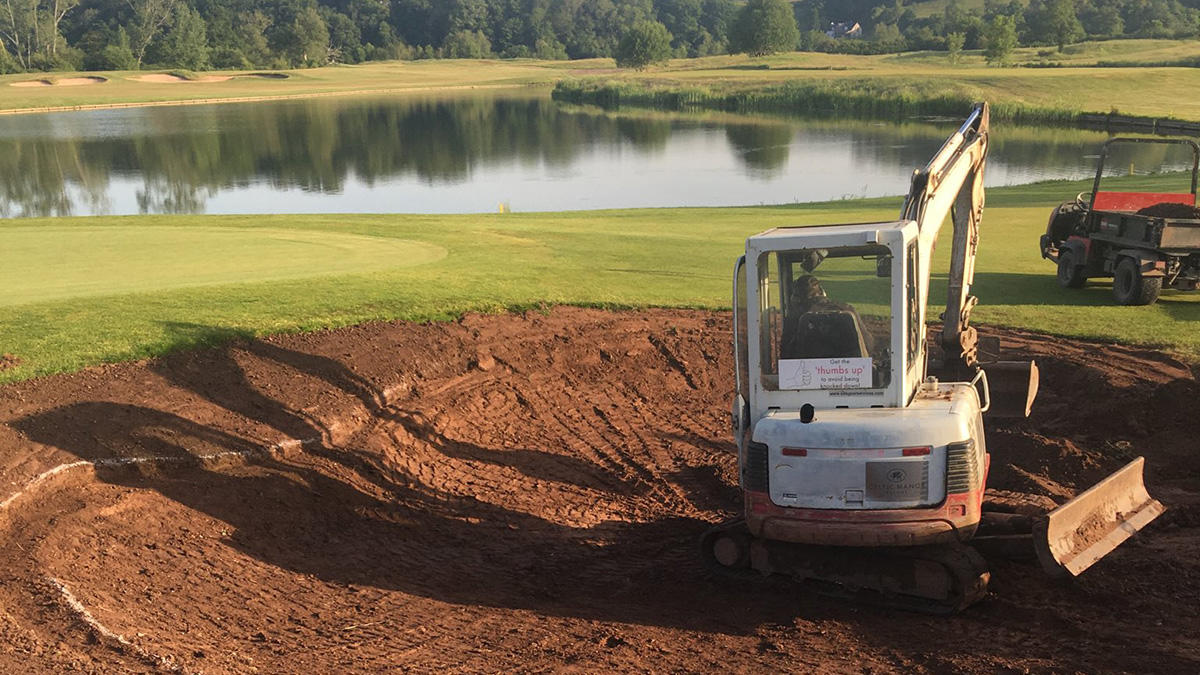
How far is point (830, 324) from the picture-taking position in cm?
712

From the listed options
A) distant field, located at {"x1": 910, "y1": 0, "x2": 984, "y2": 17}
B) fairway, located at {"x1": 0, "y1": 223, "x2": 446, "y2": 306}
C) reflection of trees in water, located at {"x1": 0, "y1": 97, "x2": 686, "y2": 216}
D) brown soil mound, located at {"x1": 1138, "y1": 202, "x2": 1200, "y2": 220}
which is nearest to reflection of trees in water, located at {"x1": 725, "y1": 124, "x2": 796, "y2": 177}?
reflection of trees in water, located at {"x1": 0, "y1": 97, "x2": 686, "y2": 216}

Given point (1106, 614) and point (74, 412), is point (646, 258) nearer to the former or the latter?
point (74, 412)

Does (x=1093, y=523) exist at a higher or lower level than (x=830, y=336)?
lower

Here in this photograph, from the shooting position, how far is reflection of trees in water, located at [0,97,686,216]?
137 ft

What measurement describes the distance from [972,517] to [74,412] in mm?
7717

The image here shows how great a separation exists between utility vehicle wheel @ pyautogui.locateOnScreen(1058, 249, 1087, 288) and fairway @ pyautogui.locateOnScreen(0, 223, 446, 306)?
32.2ft

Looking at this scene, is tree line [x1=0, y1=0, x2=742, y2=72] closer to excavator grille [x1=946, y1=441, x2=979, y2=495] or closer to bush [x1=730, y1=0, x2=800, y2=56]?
bush [x1=730, y1=0, x2=800, y2=56]

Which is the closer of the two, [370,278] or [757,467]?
[757,467]

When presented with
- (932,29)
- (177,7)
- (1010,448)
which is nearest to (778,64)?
(932,29)

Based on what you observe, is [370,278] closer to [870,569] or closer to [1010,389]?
[1010,389]

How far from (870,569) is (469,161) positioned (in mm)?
47870

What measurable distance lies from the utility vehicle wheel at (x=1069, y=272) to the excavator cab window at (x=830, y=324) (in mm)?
10204

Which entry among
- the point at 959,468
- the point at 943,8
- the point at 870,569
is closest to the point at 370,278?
the point at 870,569

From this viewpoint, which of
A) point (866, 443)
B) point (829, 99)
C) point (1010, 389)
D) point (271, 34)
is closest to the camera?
point (866, 443)
